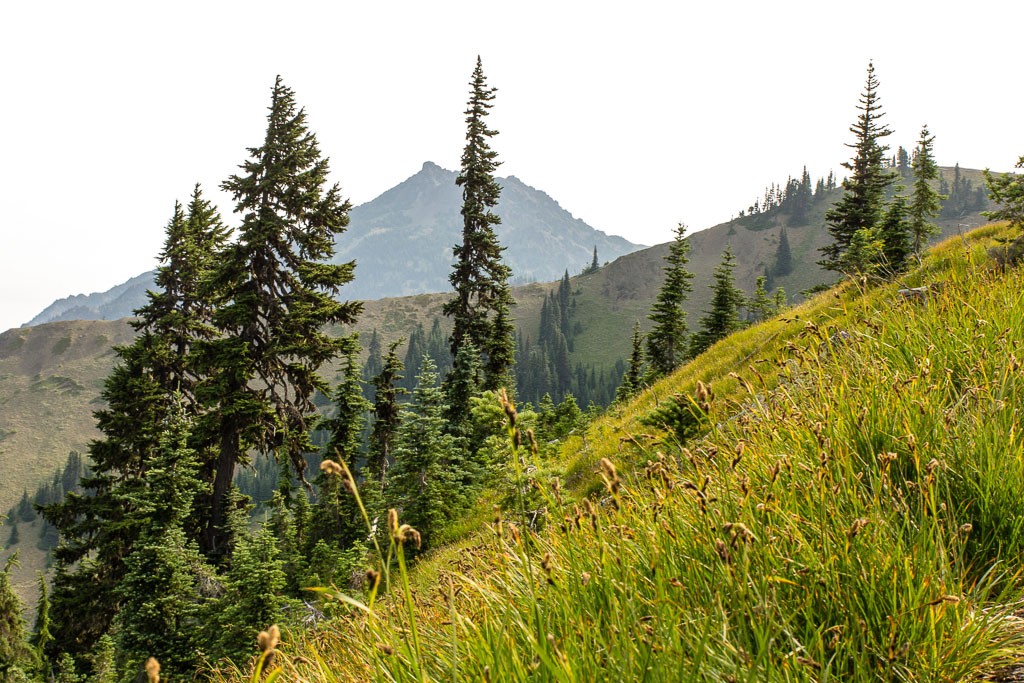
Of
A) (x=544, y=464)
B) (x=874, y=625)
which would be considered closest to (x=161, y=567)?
(x=544, y=464)

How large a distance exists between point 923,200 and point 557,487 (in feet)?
104

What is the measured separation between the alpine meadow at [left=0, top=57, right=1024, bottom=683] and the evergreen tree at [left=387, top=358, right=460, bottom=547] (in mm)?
118

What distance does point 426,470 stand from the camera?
667 inches

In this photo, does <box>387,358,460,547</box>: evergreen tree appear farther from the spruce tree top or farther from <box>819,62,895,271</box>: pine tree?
<box>819,62,895,271</box>: pine tree

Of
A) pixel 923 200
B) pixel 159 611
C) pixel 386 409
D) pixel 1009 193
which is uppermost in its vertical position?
pixel 923 200

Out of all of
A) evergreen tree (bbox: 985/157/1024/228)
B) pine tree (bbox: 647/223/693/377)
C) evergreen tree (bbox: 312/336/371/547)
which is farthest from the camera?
pine tree (bbox: 647/223/693/377)

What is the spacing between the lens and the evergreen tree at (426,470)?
14.7 meters

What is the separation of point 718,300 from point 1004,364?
118ft

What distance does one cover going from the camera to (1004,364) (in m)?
2.85

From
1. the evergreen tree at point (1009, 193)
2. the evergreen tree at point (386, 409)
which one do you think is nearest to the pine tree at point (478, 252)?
the evergreen tree at point (386, 409)

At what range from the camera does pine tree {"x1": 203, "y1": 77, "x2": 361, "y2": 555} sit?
66.1ft

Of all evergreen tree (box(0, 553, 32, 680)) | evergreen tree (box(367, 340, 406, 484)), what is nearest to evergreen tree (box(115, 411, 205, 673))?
evergreen tree (box(0, 553, 32, 680))

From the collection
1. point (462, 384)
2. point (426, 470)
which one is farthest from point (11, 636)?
point (462, 384)

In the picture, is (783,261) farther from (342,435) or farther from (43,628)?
(43,628)
